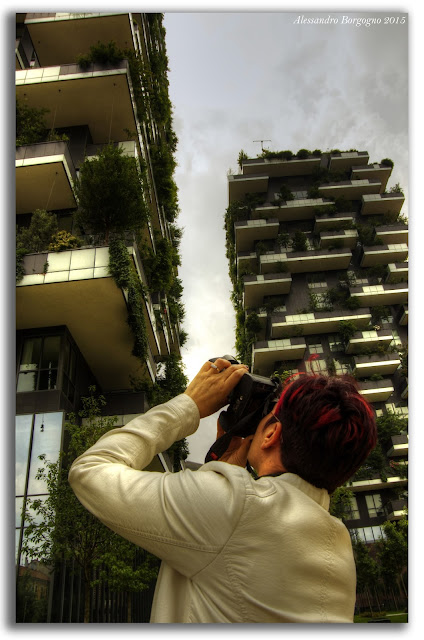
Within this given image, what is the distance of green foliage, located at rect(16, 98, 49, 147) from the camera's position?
1386 centimetres

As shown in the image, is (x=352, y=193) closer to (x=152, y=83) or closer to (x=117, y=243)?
(x=152, y=83)

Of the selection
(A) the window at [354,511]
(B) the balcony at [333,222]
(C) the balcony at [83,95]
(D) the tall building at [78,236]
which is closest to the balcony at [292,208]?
(B) the balcony at [333,222]

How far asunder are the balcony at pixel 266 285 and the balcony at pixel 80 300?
2352 centimetres

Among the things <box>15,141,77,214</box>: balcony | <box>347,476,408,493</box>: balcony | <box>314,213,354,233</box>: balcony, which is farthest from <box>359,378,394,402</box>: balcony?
<box>15,141,77,214</box>: balcony

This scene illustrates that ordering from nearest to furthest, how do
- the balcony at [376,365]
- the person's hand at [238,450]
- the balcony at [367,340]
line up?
the person's hand at [238,450] < the balcony at [376,365] < the balcony at [367,340]

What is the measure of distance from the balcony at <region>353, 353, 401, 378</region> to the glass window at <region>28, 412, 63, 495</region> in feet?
80.9

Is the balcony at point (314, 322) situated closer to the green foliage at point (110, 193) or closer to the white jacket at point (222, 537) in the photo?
the green foliage at point (110, 193)

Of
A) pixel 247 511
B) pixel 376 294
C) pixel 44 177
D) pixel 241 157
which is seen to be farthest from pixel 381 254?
pixel 247 511

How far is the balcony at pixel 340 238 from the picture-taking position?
3781 centimetres

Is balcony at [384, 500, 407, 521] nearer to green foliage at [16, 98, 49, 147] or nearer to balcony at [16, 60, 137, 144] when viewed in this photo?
balcony at [16, 60, 137, 144]

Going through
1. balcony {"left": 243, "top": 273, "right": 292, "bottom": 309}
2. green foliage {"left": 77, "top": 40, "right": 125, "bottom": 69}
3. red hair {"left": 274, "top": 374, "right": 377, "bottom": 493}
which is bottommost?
red hair {"left": 274, "top": 374, "right": 377, "bottom": 493}

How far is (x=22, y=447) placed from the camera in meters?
10.5

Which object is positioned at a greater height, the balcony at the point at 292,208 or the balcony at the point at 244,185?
the balcony at the point at 244,185
